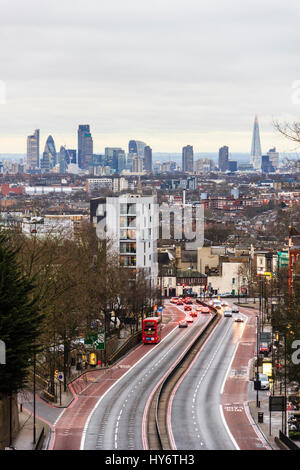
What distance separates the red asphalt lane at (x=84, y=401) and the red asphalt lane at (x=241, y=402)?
6.57 metres

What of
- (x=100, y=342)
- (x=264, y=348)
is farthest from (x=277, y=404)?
(x=264, y=348)

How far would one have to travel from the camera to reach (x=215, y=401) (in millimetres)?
54094

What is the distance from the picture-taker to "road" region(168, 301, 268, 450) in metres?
44.2

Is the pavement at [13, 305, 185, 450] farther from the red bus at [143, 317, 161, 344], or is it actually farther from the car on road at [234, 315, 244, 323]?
the car on road at [234, 315, 244, 323]

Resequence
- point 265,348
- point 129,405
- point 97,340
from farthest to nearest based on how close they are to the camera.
A: point 265,348, point 97,340, point 129,405

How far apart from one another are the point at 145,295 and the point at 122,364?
2050 cm

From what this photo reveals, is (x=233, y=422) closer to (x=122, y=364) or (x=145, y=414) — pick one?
(x=145, y=414)

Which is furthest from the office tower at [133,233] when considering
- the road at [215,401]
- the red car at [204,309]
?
the road at [215,401]

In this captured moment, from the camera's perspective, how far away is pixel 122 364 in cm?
6694

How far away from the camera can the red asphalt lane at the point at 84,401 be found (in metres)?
43.7

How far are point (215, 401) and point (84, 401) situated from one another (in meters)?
6.82

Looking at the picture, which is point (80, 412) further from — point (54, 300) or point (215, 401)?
point (215, 401)

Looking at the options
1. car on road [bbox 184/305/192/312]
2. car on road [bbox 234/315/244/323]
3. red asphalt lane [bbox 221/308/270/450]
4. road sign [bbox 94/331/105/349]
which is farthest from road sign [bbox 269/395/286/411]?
car on road [bbox 184/305/192/312]
